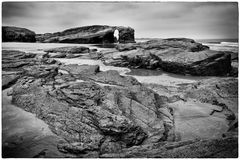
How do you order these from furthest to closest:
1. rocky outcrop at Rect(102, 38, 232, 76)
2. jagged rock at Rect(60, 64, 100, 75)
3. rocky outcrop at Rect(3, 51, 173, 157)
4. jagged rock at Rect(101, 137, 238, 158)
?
rocky outcrop at Rect(102, 38, 232, 76), jagged rock at Rect(60, 64, 100, 75), rocky outcrop at Rect(3, 51, 173, 157), jagged rock at Rect(101, 137, 238, 158)

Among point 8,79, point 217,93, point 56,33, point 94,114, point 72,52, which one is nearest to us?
point 94,114

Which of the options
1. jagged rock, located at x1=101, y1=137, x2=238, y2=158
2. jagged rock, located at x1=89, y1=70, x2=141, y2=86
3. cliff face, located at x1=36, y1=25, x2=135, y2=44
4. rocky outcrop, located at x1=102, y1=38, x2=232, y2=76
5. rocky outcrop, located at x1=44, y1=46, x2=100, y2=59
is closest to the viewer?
jagged rock, located at x1=101, y1=137, x2=238, y2=158

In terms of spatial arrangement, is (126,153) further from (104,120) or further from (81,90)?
(81,90)

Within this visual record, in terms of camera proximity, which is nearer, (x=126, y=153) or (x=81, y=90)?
(x=126, y=153)

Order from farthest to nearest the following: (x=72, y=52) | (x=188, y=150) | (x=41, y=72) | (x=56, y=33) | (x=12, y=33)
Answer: (x=72, y=52) < (x=56, y=33) < (x=12, y=33) < (x=41, y=72) < (x=188, y=150)

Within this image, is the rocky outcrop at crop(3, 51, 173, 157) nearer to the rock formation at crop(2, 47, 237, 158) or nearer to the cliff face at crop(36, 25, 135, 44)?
the rock formation at crop(2, 47, 237, 158)

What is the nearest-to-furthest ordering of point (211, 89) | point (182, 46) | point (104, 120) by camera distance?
point (104, 120), point (211, 89), point (182, 46)

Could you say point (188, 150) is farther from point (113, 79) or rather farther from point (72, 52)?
point (72, 52)

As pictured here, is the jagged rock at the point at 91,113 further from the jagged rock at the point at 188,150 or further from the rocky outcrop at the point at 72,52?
the rocky outcrop at the point at 72,52

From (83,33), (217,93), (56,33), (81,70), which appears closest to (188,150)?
(217,93)

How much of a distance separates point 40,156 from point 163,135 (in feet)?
6.46

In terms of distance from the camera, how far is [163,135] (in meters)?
3.16

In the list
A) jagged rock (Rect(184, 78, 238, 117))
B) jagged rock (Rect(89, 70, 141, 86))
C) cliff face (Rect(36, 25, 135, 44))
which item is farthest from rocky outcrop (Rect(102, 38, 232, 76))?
jagged rock (Rect(89, 70, 141, 86))

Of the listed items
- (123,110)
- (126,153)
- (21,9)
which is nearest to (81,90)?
(123,110)
